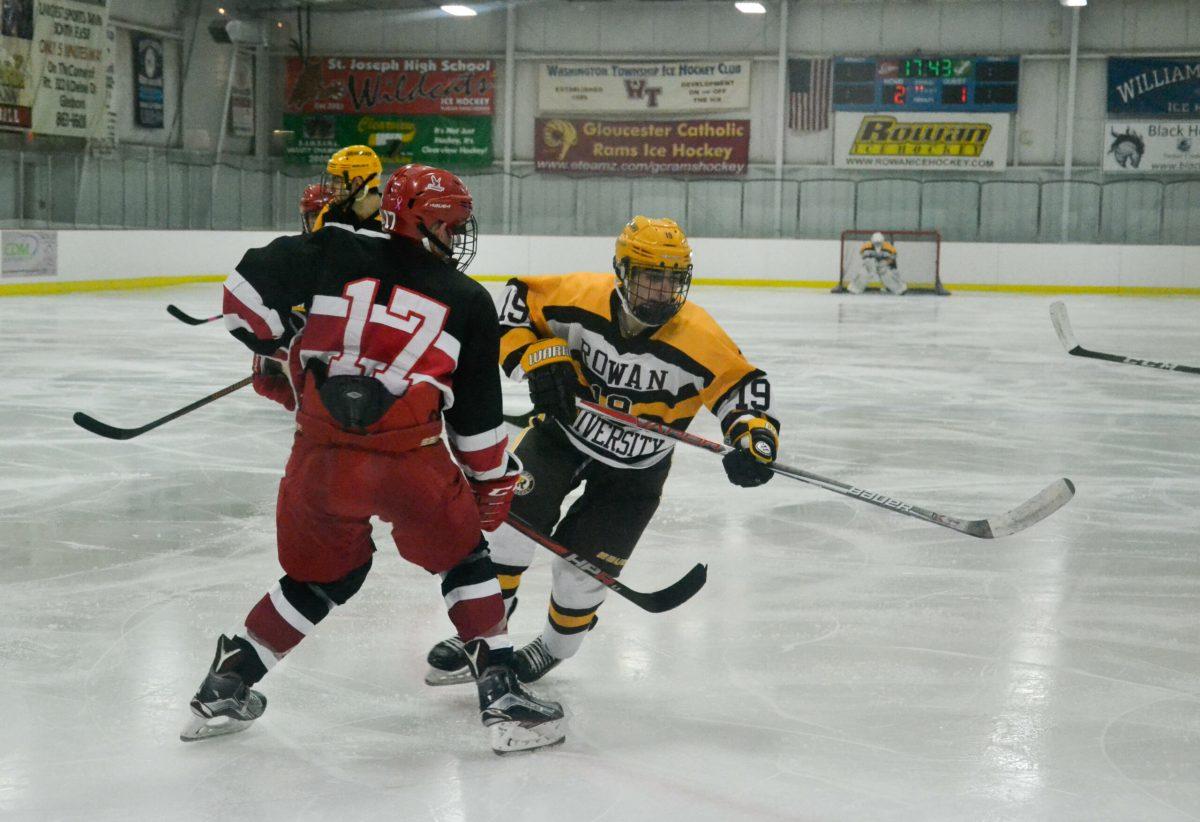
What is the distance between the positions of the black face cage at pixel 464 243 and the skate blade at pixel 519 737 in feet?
2.70

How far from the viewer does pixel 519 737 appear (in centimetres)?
244

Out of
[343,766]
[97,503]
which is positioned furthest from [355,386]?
[97,503]

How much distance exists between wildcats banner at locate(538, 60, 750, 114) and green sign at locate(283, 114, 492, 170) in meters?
1.23

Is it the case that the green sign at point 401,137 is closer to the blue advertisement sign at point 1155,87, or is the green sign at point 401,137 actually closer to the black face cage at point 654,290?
the blue advertisement sign at point 1155,87

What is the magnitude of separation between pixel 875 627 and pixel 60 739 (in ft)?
6.07

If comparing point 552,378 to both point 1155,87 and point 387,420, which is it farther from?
point 1155,87

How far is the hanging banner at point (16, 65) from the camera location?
583 inches

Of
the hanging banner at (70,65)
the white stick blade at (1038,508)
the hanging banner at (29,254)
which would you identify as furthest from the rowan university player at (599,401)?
the hanging banner at (70,65)

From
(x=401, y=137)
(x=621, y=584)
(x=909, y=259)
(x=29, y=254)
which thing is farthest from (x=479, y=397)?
(x=401, y=137)

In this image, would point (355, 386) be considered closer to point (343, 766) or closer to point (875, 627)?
point (343, 766)

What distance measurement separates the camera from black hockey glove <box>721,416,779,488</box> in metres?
2.73

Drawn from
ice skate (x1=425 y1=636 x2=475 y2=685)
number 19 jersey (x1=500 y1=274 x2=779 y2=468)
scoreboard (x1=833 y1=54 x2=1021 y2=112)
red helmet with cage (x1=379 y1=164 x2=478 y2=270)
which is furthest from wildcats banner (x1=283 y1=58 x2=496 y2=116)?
red helmet with cage (x1=379 y1=164 x2=478 y2=270)

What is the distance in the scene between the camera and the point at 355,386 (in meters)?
2.18

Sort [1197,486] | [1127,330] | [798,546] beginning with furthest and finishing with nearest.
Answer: [1127,330] < [1197,486] < [798,546]
